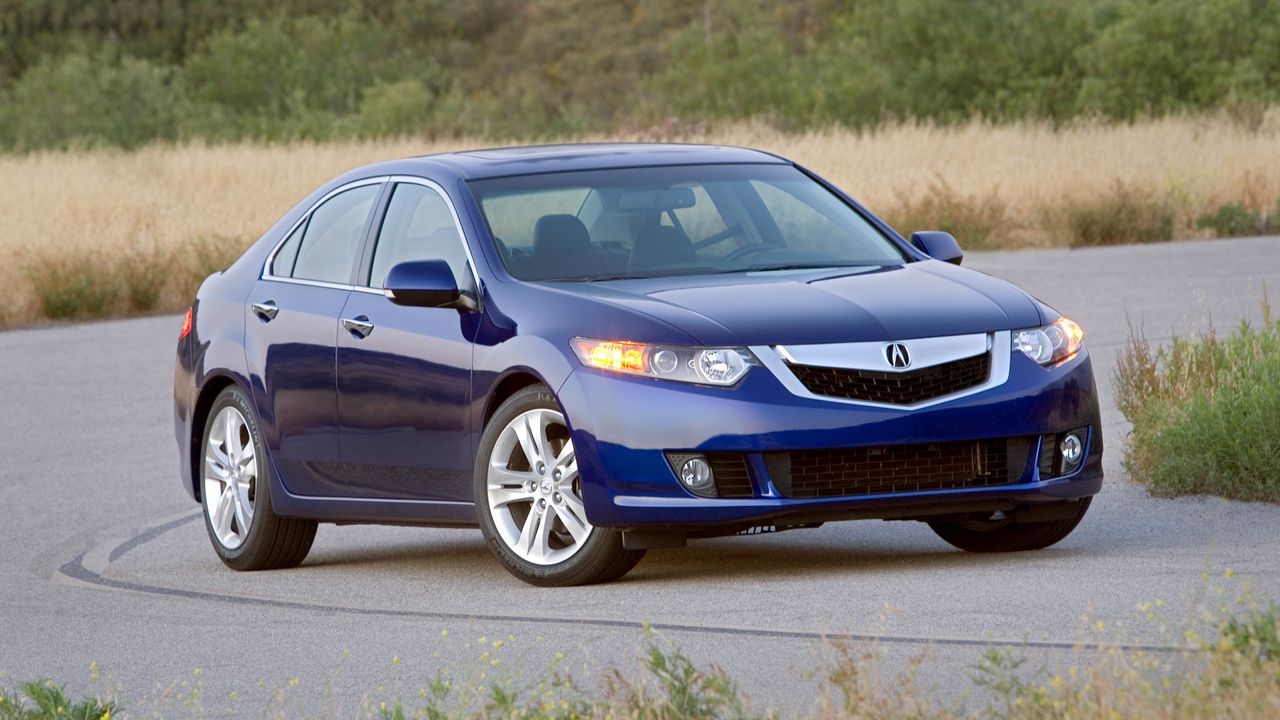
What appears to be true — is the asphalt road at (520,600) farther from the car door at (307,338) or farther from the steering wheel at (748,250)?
the steering wheel at (748,250)

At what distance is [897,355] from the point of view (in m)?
7.95

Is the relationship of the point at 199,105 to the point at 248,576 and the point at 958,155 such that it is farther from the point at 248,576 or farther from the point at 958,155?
the point at 248,576

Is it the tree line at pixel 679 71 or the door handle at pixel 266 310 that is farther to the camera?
the tree line at pixel 679 71

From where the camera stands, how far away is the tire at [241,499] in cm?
987

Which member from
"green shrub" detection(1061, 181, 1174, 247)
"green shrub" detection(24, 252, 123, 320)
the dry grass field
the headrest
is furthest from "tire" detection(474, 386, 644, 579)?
"green shrub" detection(1061, 181, 1174, 247)

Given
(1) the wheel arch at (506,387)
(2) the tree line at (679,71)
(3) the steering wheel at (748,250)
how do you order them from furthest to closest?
1. (2) the tree line at (679,71)
2. (3) the steering wheel at (748,250)
3. (1) the wheel arch at (506,387)

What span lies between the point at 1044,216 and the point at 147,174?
1612cm

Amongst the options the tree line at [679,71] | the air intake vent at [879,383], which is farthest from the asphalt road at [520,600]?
the tree line at [679,71]

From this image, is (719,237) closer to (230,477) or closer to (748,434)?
(748,434)

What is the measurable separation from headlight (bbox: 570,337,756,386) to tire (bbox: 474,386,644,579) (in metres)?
0.25

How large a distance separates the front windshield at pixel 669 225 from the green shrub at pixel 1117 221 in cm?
2056

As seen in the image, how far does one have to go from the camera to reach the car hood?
313 inches

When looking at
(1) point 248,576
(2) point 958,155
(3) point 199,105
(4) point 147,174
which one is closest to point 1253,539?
(1) point 248,576

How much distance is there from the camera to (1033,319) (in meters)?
8.40
